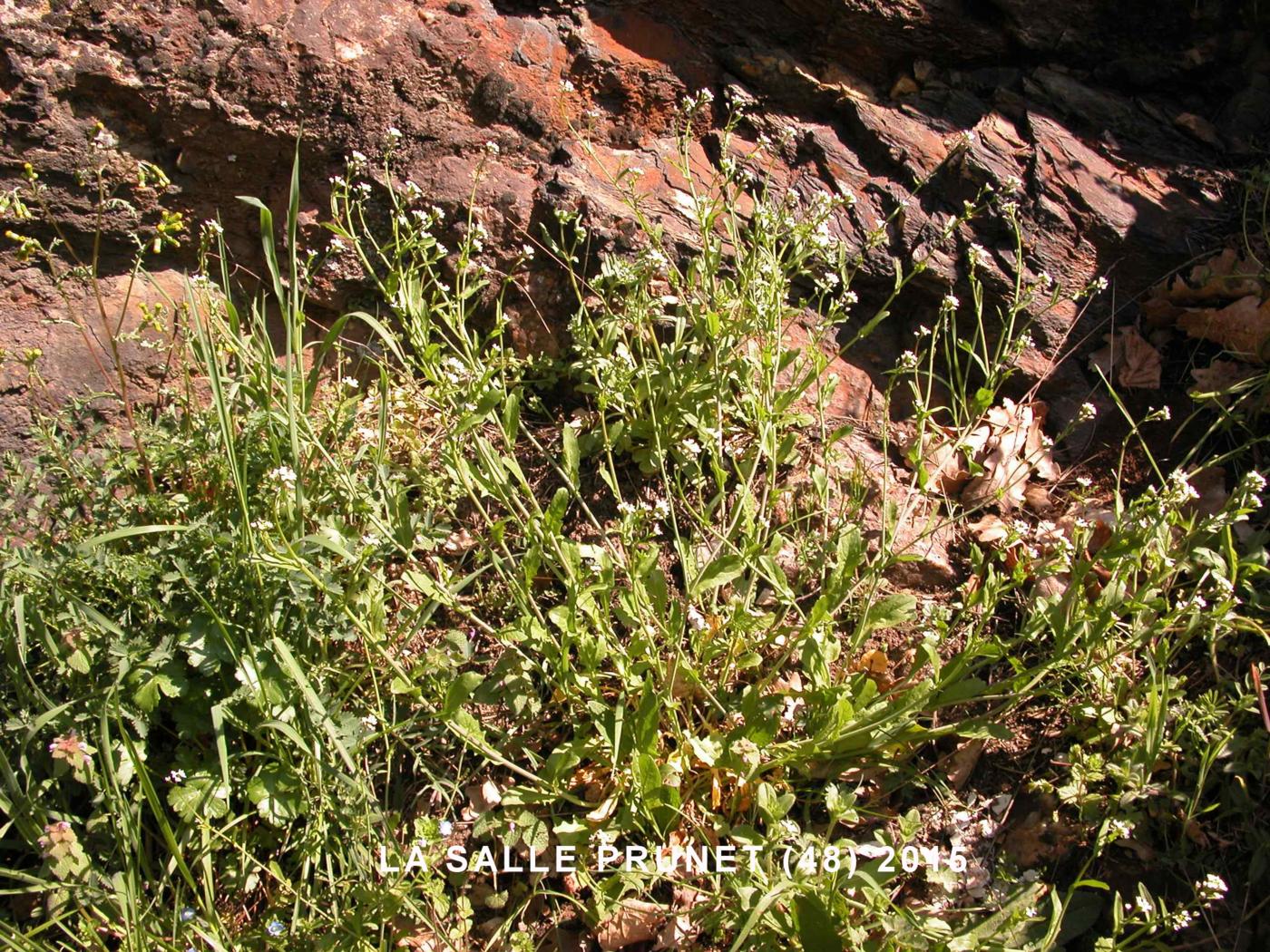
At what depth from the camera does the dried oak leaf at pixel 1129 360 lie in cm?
303

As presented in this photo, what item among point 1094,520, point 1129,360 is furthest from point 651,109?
point 1094,520

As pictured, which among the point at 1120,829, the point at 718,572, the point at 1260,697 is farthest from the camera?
the point at 718,572

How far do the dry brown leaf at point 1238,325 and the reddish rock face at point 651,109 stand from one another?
0.23m

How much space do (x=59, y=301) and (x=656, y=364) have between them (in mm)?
1832

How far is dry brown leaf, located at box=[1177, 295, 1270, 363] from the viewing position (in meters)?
2.88

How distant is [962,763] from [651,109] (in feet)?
7.69

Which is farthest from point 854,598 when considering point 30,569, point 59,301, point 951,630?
point 59,301

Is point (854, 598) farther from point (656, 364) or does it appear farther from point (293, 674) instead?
point (293, 674)

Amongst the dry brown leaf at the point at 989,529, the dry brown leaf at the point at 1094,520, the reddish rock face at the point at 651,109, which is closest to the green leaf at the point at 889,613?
the dry brown leaf at the point at 989,529

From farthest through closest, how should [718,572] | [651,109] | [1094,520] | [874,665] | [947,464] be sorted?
[651,109]
[947,464]
[1094,520]
[874,665]
[718,572]

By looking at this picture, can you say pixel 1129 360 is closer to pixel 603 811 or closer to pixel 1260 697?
pixel 1260 697

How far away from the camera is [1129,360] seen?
306 centimetres

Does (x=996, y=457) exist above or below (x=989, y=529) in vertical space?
above

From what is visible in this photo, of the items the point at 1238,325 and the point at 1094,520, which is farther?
the point at 1238,325
